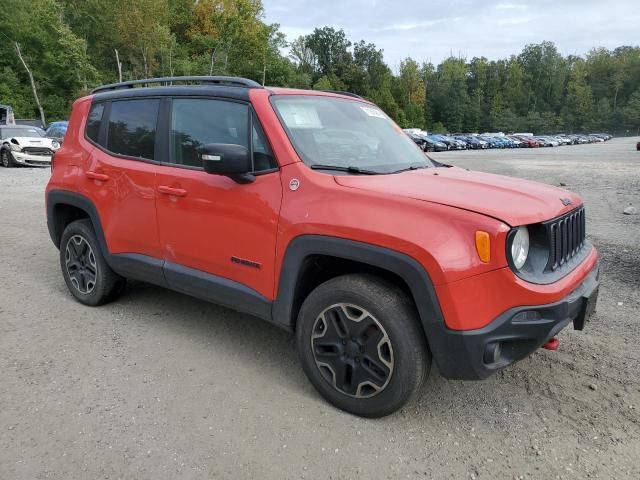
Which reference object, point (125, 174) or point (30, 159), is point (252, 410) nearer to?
point (125, 174)

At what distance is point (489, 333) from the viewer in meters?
2.44

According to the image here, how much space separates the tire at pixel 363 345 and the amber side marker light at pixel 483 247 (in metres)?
0.47

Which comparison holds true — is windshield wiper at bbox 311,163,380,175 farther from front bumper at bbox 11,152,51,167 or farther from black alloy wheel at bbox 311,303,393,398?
front bumper at bbox 11,152,51,167

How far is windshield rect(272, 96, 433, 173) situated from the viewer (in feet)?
10.4

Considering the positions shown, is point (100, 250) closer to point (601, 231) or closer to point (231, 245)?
point (231, 245)

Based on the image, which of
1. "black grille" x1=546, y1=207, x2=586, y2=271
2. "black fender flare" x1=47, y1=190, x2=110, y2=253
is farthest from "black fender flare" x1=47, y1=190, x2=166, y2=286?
"black grille" x1=546, y1=207, x2=586, y2=271

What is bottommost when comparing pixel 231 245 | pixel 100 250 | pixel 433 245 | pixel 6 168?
pixel 6 168

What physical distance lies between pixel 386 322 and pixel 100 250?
2.75 meters

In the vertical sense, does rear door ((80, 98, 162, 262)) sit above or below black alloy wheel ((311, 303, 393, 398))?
above

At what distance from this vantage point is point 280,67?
59938 millimetres

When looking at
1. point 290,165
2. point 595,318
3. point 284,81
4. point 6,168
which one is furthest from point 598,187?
point 284,81

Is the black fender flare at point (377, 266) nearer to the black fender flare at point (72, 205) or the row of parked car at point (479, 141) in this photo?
the black fender flare at point (72, 205)

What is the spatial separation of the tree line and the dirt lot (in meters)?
31.0

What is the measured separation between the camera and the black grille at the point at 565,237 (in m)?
2.69
